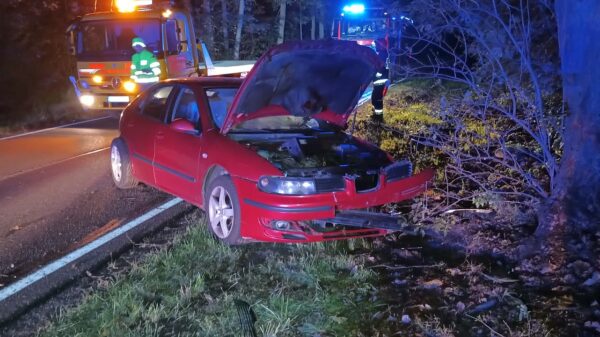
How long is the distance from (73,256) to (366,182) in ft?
8.62

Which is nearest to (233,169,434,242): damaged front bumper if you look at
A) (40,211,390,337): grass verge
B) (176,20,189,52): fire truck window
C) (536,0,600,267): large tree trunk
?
(40,211,390,337): grass verge

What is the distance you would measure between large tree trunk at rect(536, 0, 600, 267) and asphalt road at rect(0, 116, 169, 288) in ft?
13.6

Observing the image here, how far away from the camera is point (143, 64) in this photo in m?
11.1

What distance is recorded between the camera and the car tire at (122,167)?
651 cm

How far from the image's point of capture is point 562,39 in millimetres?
4340

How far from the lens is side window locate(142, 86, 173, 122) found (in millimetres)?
6216

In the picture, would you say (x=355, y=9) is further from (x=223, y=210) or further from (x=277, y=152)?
(x=223, y=210)

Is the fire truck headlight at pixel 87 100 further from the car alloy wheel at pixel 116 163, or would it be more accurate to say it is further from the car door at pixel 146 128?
the car door at pixel 146 128

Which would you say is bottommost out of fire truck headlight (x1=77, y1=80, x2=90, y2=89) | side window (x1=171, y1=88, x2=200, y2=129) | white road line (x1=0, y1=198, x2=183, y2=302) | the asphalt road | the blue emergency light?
the asphalt road

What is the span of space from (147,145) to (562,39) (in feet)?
14.1

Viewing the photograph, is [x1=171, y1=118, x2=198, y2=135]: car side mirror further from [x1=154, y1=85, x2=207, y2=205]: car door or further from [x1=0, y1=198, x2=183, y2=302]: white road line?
[x1=0, y1=198, x2=183, y2=302]: white road line

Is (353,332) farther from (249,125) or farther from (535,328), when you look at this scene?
(249,125)

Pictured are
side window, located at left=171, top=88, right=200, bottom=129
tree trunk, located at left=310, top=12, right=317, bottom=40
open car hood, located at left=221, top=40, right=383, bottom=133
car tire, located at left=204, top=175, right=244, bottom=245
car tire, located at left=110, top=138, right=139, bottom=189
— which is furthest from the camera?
tree trunk, located at left=310, top=12, right=317, bottom=40

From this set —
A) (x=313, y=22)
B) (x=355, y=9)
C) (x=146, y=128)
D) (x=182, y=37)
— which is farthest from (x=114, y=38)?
(x=313, y=22)
